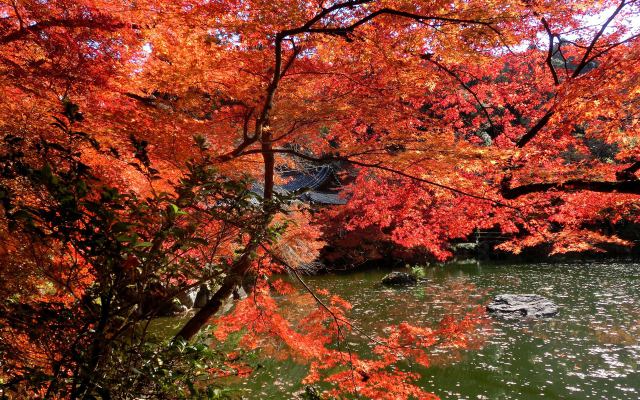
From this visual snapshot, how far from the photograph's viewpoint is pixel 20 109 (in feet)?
11.1

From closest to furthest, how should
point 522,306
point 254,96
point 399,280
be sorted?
Answer: 1. point 254,96
2. point 522,306
3. point 399,280

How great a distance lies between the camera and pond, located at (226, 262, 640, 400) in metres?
6.30

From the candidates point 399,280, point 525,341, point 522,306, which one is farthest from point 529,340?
point 399,280

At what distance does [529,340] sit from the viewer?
27.6ft

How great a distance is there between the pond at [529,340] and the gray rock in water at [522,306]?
0.31m

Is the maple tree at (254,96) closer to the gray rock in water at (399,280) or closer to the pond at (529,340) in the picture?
the pond at (529,340)

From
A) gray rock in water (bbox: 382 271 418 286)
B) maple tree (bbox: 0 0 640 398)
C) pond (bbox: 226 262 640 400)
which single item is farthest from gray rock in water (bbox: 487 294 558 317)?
maple tree (bbox: 0 0 640 398)

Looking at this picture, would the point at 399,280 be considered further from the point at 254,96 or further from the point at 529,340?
the point at 254,96

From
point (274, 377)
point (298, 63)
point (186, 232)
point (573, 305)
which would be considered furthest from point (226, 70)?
point (573, 305)

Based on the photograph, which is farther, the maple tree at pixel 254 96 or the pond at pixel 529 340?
the pond at pixel 529 340

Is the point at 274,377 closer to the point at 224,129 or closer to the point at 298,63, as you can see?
the point at 224,129

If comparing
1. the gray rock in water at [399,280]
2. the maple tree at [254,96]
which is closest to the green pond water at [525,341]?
the gray rock in water at [399,280]

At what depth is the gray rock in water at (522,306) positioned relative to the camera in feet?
33.5

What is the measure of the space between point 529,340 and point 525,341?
0.42 ft
